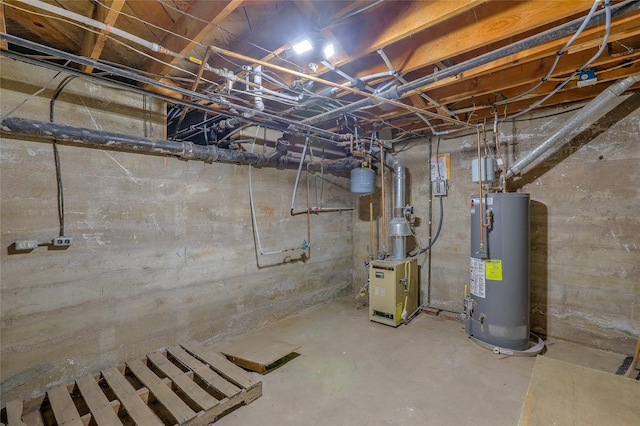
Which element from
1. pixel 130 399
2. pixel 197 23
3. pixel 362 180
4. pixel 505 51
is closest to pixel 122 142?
pixel 197 23

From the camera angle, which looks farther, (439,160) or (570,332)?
(439,160)

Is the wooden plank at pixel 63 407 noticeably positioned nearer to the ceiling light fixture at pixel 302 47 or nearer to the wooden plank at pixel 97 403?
the wooden plank at pixel 97 403

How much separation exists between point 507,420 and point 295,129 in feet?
9.96

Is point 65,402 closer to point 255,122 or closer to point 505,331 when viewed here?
point 255,122

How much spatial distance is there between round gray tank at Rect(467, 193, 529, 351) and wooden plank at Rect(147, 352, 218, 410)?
2523mm

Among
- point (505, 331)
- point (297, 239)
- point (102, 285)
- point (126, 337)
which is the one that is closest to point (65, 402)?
point (126, 337)

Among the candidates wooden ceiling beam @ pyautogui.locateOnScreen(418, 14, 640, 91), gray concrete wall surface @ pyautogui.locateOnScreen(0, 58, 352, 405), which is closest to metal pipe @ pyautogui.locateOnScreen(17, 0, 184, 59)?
gray concrete wall surface @ pyautogui.locateOnScreen(0, 58, 352, 405)

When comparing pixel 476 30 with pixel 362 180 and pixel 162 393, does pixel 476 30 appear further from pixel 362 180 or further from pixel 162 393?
pixel 162 393

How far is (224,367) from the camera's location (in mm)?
2336

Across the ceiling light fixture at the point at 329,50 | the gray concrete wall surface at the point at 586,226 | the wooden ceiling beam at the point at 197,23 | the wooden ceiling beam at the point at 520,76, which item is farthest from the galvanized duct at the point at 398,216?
the wooden ceiling beam at the point at 197,23

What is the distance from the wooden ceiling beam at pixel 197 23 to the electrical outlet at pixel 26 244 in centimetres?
159

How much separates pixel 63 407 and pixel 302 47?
275 cm

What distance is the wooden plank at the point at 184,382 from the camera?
1.95 meters

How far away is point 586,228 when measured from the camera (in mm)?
2918
